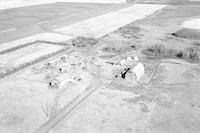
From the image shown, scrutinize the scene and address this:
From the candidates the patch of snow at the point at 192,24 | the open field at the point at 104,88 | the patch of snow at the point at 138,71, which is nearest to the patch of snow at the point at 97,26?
the open field at the point at 104,88

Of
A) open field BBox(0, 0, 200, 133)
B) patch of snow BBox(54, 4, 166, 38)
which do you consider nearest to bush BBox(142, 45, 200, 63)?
open field BBox(0, 0, 200, 133)

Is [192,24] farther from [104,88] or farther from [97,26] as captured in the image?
[104,88]

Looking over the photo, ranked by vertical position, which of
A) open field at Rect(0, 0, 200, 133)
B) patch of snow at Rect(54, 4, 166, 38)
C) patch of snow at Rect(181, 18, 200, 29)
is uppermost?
patch of snow at Rect(54, 4, 166, 38)

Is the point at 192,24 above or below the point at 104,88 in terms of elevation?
above

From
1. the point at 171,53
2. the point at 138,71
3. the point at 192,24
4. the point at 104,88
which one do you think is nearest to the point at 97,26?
the point at 192,24

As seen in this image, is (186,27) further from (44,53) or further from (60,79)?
(60,79)

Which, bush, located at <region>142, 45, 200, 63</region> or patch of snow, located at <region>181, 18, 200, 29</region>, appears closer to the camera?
bush, located at <region>142, 45, 200, 63</region>

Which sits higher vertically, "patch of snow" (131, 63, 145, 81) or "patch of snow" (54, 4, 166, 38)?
"patch of snow" (54, 4, 166, 38)

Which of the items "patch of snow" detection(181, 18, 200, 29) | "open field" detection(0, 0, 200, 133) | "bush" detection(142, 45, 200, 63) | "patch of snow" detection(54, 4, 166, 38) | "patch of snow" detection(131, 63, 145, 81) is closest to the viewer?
"open field" detection(0, 0, 200, 133)

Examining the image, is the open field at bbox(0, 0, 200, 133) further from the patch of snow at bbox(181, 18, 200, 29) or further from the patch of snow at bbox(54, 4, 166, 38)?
the patch of snow at bbox(181, 18, 200, 29)
